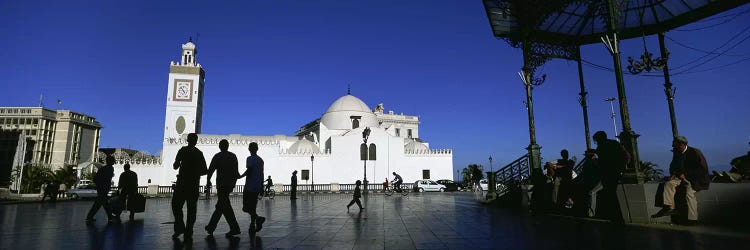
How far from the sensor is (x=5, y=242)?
5.19 meters

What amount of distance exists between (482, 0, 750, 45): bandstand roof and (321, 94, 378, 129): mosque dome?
33296 mm

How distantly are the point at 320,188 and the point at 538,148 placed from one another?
26637 mm

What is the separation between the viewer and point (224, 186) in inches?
227

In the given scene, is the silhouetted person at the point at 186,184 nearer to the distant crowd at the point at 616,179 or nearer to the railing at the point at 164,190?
the distant crowd at the point at 616,179

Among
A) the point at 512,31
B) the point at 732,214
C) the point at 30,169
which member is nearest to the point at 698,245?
the point at 732,214

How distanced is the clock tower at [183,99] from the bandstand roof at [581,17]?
1682 inches

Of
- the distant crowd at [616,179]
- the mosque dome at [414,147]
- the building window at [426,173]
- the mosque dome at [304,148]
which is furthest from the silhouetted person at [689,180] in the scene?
the mosque dome at [414,147]

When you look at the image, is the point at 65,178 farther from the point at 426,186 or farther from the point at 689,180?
the point at 689,180

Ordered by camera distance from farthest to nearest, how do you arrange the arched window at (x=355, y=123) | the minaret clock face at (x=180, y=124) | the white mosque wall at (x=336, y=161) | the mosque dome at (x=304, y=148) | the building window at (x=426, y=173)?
the minaret clock face at (x=180, y=124) < the arched window at (x=355, y=123) < the building window at (x=426, y=173) < the mosque dome at (x=304, y=148) < the white mosque wall at (x=336, y=161)

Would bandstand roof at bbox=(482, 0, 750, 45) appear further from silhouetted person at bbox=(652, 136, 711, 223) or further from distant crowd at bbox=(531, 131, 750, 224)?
silhouetted person at bbox=(652, 136, 711, 223)

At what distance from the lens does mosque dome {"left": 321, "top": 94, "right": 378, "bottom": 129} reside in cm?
4719

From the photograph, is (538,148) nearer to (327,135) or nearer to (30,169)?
(327,135)

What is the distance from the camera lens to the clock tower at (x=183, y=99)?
155 feet

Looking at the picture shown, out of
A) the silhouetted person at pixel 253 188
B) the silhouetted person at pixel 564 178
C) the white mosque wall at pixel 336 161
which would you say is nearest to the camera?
the silhouetted person at pixel 253 188
